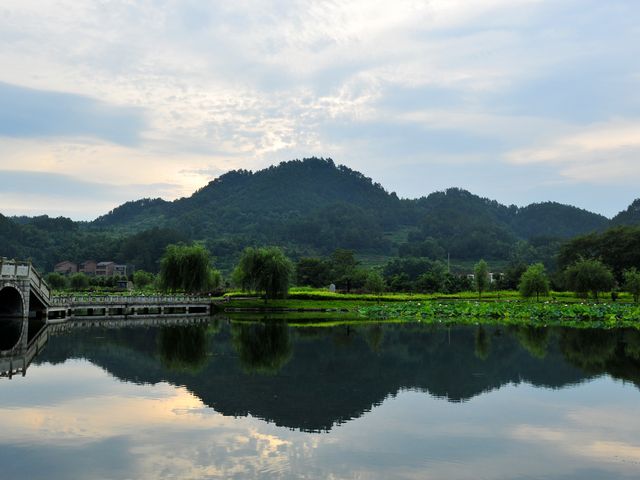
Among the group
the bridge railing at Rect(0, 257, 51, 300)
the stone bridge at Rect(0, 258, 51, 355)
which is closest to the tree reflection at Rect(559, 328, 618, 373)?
the stone bridge at Rect(0, 258, 51, 355)

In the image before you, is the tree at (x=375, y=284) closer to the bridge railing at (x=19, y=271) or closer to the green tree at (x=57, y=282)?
the bridge railing at (x=19, y=271)

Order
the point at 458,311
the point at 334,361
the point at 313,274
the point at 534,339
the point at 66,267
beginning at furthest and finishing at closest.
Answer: the point at 66,267, the point at 313,274, the point at 458,311, the point at 534,339, the point at 334,361

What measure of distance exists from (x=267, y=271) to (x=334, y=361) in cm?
3716

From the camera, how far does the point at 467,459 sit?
1574 centimetres

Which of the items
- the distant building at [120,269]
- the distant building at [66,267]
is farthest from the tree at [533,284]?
the distant building at [66,267]

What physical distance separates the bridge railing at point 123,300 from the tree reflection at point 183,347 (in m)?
14.2

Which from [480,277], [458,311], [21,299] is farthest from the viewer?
[480,277]

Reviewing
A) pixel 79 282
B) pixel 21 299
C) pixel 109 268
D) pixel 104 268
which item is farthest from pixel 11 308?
pixel 104 268

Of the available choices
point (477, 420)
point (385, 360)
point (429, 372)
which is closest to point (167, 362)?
point (385, 360)

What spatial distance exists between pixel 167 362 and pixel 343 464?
1900cm

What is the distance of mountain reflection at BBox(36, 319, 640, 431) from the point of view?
75.7 feet

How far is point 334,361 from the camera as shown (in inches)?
1259

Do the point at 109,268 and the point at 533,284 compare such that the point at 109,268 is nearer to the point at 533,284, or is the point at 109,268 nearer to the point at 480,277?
the point at 480,277

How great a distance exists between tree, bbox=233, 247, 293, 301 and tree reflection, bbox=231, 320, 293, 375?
14.1 metres
